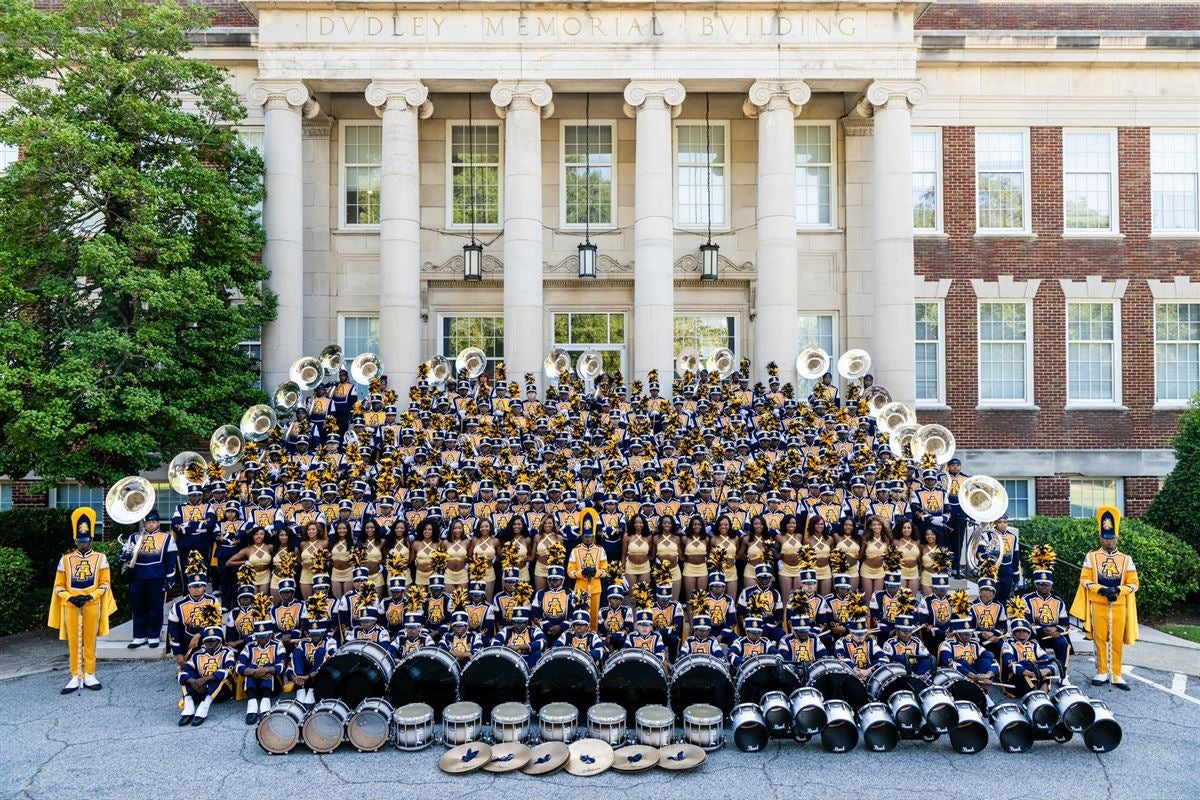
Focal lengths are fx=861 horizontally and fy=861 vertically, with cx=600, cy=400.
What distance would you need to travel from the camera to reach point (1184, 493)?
1764cm

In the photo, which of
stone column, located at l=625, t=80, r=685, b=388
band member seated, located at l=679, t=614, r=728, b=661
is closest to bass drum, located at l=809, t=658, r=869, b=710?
band member seated, located at l=679, t=614, r=728, b=661

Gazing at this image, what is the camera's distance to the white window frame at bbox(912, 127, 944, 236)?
2261cm

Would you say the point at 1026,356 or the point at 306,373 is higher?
the point at 1026,356

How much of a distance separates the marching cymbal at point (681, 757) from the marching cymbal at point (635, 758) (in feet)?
0.29

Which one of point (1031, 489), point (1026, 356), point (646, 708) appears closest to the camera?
point (646, 708)

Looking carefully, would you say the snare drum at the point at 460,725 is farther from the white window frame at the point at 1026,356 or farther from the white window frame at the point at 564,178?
the white window frame at the point at 1026,356

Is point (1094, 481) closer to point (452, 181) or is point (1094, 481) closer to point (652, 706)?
point (652, 706)

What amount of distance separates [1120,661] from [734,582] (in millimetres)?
5406

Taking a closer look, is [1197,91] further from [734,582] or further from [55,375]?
[55,375]

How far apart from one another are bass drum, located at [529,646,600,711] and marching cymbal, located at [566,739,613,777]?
656mm

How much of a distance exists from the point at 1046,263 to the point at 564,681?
1875 cm

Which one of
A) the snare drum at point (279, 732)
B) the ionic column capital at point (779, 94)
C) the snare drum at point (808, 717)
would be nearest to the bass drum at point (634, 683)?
the snare drum at point (808, 717)

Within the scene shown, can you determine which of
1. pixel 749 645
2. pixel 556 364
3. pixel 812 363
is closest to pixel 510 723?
pixel 749 645

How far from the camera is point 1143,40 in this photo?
22.1 meters
